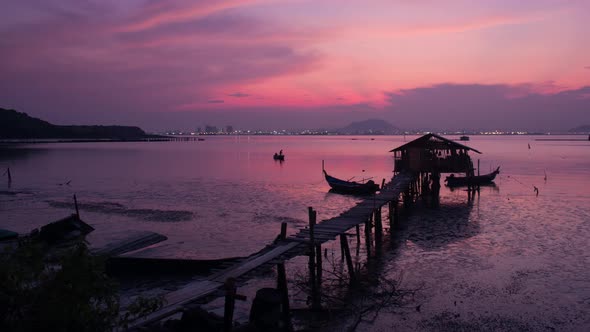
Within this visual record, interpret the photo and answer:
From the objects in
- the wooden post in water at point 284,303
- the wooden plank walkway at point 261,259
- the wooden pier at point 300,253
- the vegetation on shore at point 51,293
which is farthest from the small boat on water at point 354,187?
the vegetation on shore at point 51,293

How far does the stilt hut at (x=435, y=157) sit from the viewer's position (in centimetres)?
Result: 3334

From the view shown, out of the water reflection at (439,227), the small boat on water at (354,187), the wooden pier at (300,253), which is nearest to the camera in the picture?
the wooden pier at (300,253)

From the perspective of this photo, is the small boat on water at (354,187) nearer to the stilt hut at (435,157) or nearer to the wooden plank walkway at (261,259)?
the stilt hut at (435,157)

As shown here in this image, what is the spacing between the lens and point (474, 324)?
11.5m

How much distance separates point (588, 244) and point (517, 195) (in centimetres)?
1768

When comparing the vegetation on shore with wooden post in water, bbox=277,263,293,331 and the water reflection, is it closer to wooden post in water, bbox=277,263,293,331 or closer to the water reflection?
wooden post in water, bbox=277,263,293,331

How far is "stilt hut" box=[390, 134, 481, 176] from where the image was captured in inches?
1313

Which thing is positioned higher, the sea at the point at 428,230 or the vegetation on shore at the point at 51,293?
the vegetation on shore at the point at 51,293

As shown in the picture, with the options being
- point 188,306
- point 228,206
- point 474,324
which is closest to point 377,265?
point 474,324

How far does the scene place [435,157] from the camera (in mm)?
33688

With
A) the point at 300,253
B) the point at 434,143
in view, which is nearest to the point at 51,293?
the point at 300,253

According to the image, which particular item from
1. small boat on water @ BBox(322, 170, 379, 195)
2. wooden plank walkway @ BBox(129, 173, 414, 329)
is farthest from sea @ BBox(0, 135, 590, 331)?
wooden plank walkway @ BBox(129, 173, 414, 329)

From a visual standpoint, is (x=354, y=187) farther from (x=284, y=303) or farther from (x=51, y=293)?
(x=51, y=293)

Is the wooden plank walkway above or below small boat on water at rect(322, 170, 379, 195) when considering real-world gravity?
above
